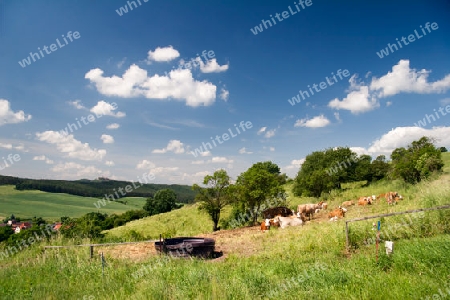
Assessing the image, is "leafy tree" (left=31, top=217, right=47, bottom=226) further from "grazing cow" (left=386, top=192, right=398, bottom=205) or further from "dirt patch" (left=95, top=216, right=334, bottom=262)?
"grazing cow" (left=386, top=192, right=398, bottom=205)

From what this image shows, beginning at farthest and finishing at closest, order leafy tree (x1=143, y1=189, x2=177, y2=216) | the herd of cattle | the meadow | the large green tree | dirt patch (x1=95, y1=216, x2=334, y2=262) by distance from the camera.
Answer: leafy tree (x1=143, y1=189, x2=177, y2=216) → the large green tree → the herd of cattle → dirt patch (x1=95, y1=216, x2=334, y2=262) → the meadow

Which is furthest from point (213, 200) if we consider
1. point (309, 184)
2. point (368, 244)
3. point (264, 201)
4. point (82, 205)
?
point (82, 205)

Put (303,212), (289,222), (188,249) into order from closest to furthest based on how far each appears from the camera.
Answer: (188,249) → (289,222) → (303,212)

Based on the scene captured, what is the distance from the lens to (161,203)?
62.1 m

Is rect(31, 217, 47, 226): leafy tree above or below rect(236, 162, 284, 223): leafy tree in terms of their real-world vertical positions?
above

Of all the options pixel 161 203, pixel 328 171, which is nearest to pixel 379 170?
pixel 328 171

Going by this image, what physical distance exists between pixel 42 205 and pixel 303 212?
6931cm

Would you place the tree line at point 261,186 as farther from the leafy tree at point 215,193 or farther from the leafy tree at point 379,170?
the leafy tree at point 379,170

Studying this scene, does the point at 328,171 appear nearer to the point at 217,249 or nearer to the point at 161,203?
the point at 217,249

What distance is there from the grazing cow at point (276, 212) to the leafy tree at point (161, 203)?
46.8 m

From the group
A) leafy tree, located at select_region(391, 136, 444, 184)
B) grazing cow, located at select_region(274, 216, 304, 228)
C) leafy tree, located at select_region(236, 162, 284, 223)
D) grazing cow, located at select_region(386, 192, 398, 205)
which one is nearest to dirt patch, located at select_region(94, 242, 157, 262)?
grazing cow, located at select_region(274, 216, 304, 228)

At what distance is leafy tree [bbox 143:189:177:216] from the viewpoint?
60.9 m

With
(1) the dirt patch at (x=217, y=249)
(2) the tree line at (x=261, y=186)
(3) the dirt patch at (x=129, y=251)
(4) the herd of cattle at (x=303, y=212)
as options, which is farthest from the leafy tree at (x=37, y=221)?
(4) the herd of cattle at (x=303, y=212)

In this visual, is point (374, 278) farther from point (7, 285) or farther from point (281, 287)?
point (7, 285)
